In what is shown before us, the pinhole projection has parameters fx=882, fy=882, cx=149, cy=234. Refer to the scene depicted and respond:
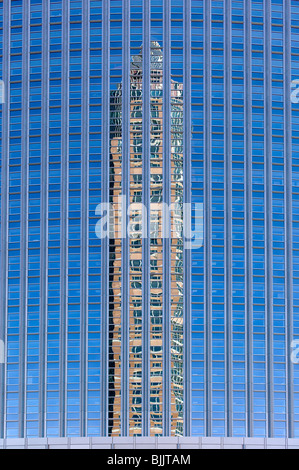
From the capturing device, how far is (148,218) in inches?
5335

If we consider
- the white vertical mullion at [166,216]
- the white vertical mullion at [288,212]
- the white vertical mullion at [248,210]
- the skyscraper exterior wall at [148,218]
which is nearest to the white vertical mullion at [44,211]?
the skyscraper exterior wall at [148,218]

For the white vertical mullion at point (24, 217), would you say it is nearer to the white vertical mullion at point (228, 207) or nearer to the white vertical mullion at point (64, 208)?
the white vertical mullion at point (64, 208)

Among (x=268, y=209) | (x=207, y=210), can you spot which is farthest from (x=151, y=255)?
(x=268, y=209)

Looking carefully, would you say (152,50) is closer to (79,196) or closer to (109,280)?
(79,196)

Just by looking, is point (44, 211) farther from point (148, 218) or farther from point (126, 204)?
point (148, 218)

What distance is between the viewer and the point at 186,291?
5236 inches

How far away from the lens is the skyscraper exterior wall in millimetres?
131250

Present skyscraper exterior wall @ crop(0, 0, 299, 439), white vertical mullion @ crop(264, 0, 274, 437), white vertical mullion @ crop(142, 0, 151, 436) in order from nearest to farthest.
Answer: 1. white vertical mullion @ crop(142, 0, 151, 436)
2. skyscraper exterior wall @ crop(0, 0, 299, 439)
3. white vertical mullion @ crop(264, 0, 274, 437)

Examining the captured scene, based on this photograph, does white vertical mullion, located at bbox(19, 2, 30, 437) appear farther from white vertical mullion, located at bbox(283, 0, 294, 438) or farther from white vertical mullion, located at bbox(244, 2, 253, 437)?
white vertical mullion, located at bbox(283, 0, 294, 438)

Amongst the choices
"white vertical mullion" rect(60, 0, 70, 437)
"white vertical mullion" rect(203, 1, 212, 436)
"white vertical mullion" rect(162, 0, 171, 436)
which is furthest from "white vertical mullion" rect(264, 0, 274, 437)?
"white vertical mullion" rect(60, 0, 70, 437)

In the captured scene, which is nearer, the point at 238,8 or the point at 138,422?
the point at 138,422

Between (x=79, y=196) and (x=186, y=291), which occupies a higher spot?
(x=79, y=196)

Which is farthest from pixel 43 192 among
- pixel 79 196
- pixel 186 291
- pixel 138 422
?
pixel 138 422

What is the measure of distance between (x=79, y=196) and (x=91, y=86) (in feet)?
57.0
